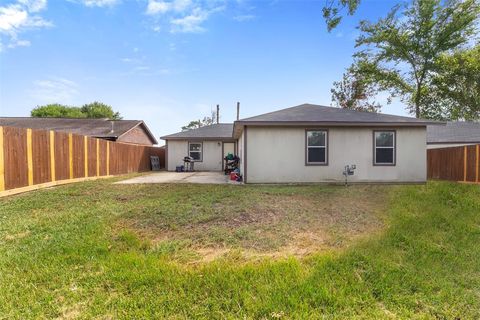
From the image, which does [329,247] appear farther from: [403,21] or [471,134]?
[403,21]

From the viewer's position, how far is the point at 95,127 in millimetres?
20203

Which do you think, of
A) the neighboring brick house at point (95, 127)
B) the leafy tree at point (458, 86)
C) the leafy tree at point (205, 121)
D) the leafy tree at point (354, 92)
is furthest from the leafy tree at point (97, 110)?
the leafy tree at point (458, 86)

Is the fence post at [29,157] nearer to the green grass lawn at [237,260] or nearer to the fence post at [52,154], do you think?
the fence post at [52,154]

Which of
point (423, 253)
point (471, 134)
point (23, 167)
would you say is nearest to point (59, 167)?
point (23, 167)

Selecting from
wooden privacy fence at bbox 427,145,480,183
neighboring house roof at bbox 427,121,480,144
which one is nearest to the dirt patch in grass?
wooden privacy fence at bbox 427,145,480,183

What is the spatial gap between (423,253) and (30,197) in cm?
847

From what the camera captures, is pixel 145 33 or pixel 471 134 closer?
pixel 145 33

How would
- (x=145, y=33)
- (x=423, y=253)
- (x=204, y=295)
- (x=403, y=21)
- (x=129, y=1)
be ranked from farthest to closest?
(x=403, y=21) < (x=145, y=33) < (x=129, y=1) < (x=423, y=253) < (x=204, y=295)

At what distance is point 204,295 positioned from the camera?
2.70 meters

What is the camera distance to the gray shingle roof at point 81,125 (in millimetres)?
18719

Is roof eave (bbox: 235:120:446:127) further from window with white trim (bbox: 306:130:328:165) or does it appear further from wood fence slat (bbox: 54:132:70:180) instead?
Result: wood fence slat (bbox: 54:132:70:180)

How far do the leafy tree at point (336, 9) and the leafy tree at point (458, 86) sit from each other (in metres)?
20.1

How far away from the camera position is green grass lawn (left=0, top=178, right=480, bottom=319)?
8.36 ft

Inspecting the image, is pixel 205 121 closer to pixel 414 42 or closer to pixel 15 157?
pixel 414 42
